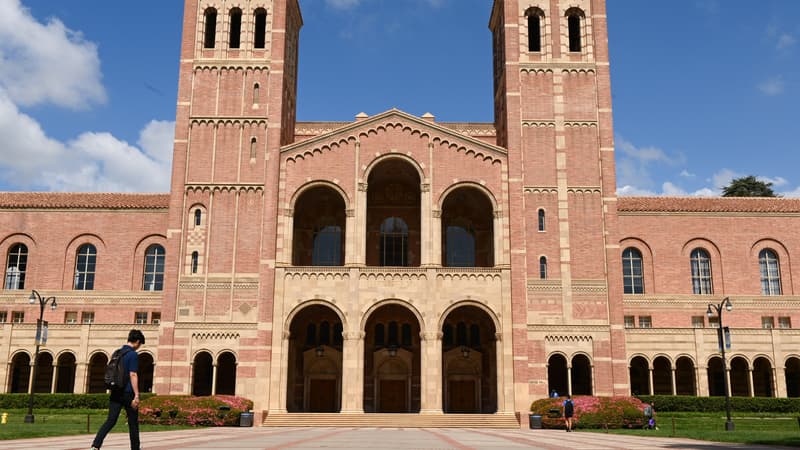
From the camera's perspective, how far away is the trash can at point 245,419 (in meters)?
36.0

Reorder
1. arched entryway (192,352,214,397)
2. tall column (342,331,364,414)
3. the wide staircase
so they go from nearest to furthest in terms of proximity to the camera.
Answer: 1. the wide staircase
2. tall column (342,331,364,414)
3. arched entryway (192,352,214,397)

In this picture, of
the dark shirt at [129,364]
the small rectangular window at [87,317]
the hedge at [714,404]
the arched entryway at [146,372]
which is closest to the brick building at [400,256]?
the small rectangular window at [87,317]

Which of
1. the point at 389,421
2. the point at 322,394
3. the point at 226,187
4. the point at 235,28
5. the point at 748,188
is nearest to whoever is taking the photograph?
the point at 389,421

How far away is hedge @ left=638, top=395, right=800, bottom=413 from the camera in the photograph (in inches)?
1610

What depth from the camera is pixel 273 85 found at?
43.4 metres

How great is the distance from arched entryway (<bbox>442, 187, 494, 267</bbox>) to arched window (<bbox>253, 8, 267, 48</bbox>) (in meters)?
15.1

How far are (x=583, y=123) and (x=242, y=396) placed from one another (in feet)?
81.3

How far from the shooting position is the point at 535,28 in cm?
4656

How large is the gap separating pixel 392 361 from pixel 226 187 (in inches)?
571

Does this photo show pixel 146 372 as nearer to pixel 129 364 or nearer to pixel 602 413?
pixel 602 413

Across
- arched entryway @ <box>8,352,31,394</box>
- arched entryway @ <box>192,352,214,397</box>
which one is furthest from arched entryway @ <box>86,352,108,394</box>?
arched entryway @ <box>192,352,214,397</box>

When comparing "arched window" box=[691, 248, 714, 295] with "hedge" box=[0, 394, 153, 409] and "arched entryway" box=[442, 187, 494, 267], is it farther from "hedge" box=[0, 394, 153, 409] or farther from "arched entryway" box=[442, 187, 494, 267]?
"hedge" box=[0, 394, 153, 409]

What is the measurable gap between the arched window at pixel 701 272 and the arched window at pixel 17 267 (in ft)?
145

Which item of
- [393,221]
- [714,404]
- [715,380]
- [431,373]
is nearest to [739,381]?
[715,380]
